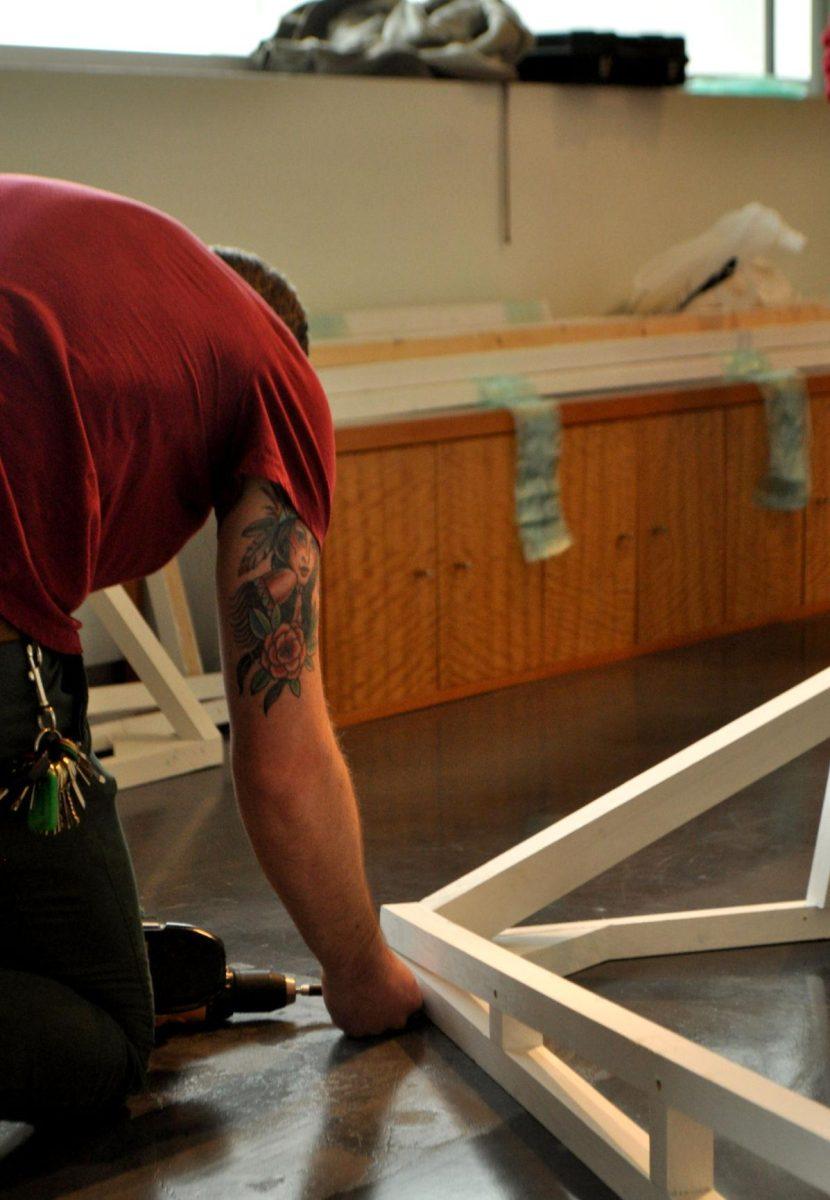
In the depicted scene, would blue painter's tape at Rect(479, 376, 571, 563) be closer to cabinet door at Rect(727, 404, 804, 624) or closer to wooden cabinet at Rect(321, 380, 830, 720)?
wooden cabinet at Rect(321, 380, 830, 720)

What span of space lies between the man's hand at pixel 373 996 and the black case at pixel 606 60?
341cm

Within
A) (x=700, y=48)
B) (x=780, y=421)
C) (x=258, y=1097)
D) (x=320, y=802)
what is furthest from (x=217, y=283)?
(x=700, y=48)

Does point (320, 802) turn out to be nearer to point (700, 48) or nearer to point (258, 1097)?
point (258, 1097)

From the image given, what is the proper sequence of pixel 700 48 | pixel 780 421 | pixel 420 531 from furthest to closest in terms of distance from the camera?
pixel 700 48, pixel 780 421, pixel 420 531

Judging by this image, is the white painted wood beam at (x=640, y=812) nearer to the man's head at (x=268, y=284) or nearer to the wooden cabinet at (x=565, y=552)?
the man's head at (x=268, y=284)

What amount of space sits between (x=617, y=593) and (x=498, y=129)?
1.49 meters

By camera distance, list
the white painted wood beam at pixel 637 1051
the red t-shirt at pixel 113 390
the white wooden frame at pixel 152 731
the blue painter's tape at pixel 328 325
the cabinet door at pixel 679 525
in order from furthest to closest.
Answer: the blue painter's tape at pixel 328 325 < the cabinet door at pixel 679 525 < the white wooden frame at pixel 152 731 < the red t-shirt at pixel 113 390 < the white painted wood beam at pixel 637 1051

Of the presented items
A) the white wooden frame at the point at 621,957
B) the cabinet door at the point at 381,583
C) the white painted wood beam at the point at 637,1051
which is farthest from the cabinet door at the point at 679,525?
the white painted wood beam at the point at 637,1051

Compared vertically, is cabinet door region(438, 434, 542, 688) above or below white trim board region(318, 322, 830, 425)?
below

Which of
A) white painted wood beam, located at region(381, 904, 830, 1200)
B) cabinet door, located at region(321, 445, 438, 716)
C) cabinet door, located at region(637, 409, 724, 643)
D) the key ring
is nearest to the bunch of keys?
the key ring

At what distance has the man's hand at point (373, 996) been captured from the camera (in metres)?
1.73

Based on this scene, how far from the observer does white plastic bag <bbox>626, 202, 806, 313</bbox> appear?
4414mm

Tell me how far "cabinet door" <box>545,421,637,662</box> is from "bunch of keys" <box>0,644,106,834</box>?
7.57 feet

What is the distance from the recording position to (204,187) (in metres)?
3.90
